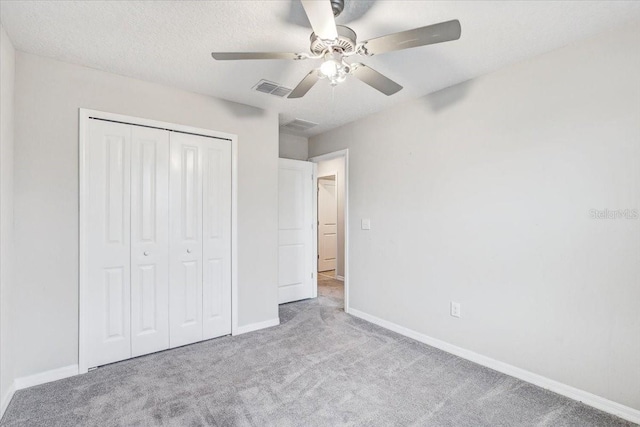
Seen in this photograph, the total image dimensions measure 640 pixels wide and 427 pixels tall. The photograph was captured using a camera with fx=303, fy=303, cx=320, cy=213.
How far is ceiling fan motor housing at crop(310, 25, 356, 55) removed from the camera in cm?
160

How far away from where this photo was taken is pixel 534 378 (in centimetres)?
222

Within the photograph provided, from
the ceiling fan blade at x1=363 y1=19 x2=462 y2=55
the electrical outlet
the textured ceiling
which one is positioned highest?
the textured ceiling

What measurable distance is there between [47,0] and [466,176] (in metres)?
3.08

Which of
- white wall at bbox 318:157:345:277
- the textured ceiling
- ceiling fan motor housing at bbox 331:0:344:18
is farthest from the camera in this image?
white wall at bbox 318:157:345:277

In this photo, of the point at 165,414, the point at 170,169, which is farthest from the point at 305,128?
the point at 165,414

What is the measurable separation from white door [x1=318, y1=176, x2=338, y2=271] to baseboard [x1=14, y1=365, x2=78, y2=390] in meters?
4.42

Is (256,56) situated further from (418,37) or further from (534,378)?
(534,378)

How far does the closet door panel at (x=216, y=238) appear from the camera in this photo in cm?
297

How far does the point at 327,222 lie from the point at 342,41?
4.91 meters

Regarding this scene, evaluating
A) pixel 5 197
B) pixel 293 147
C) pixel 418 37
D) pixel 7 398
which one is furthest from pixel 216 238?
pixel 418 37

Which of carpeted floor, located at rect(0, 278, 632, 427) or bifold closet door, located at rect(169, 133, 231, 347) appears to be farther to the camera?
bifold closet door, located at rect(169, 133, 231, 347)

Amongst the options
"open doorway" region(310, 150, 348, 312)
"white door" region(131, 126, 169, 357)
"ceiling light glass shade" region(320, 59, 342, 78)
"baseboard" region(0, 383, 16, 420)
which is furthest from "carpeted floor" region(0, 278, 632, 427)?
"open doorway" region(310, 150, 348, 312)

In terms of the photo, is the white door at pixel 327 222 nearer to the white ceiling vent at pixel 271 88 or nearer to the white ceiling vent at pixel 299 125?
the white ceiling vent at pixel 299 125

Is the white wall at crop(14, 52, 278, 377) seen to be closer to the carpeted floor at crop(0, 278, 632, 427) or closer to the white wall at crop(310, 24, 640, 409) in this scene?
the carpeted floor at crop(0, 278, 632, 427)
